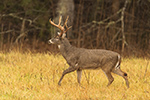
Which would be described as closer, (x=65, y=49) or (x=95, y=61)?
(x=95, y=61)

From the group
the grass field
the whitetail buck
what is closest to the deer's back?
the whitetail buck

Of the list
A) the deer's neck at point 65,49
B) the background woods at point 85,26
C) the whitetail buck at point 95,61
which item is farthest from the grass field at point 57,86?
the background woods at point 85,26

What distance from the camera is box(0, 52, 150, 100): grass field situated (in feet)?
16.9

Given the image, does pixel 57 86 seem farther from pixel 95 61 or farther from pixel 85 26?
pixel 85 26

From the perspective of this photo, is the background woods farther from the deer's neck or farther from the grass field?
the deer's neck

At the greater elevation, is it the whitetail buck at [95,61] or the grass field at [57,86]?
the whitetail buck at [95,61]

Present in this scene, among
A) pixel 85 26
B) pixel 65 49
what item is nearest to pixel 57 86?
pixel 65 49

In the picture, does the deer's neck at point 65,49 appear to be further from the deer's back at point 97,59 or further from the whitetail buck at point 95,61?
the deer's back at point 97,59

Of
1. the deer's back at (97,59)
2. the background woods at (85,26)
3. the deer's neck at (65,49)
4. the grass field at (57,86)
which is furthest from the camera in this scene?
the background woods at (85,26)

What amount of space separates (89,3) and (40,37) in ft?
10.4

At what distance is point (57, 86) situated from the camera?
593cm

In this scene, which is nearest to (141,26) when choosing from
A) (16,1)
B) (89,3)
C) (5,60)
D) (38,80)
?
(89,3)

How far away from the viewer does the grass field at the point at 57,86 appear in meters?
5.16

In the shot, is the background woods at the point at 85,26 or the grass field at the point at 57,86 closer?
the grass field at the point at 57,86
